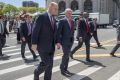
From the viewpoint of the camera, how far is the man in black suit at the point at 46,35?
27.0 feet

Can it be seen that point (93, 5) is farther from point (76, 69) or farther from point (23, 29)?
point (76, 69)

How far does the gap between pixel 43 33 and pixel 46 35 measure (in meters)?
0.08

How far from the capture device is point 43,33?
8305 millimetres

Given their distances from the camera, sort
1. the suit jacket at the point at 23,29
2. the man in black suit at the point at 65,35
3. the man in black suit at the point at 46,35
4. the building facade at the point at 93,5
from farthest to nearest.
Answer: the building facade at the point at 93,5 < the suit jacket at the point at 23,29 < the man in black suit at the point at 65,35 < the man in black suit at the point at 46,35

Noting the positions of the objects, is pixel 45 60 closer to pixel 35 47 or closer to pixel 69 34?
pixel 35 47

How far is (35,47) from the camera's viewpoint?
823 cm

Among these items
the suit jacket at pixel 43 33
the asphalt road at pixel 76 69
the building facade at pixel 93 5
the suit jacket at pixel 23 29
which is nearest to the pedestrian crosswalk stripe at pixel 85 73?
the asphalt road at pixel 76 69

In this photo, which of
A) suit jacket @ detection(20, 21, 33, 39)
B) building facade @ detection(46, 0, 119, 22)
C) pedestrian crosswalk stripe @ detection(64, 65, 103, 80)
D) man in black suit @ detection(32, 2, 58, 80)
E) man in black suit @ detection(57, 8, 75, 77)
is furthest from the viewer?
building facade @ detection(46, 0, 119, 22)

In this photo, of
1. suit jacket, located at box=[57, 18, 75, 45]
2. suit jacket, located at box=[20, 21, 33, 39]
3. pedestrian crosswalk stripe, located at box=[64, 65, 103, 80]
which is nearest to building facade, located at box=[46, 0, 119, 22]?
suit jacket, located at box=[20, 21, 33, 39]

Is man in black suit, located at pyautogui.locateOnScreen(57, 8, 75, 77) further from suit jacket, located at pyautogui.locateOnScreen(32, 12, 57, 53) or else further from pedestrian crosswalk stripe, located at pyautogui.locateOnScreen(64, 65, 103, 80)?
suit jacket, located at pyautogui.locateOnScreen(32, 12, 57, 53)

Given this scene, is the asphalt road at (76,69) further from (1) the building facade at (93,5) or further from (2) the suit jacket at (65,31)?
(1) the building facade at (93,5)

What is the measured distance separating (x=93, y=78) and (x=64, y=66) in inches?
45.3

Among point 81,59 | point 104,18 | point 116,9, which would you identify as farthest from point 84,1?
point 81,59

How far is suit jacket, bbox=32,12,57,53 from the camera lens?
324 inches
